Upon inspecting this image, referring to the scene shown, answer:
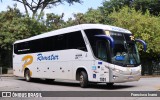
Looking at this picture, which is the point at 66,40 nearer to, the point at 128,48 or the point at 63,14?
the point at 128,48

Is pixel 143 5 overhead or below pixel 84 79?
overhead

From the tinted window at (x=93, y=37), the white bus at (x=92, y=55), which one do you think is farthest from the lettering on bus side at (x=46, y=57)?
the tinted window at (x=93, y=37)

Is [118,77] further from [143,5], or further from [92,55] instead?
[143,5]

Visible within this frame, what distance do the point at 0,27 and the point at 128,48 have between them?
2795 centimetres

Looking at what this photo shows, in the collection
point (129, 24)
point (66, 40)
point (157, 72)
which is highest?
point (129, 24)

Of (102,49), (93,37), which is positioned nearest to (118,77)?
(102,49)

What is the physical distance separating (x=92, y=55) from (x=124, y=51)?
1.76m

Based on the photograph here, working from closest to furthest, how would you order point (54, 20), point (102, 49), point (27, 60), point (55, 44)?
point (102, 49), point (55, 44), point (27, 60), point (54, 20)

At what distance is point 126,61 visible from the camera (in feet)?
62.0

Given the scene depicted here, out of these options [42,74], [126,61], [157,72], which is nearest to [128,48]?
[126,61]

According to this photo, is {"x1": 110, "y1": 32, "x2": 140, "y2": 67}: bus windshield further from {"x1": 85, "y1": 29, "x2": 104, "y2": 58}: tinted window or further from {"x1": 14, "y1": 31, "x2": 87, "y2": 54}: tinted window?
{"x1": 14, "y1": 31, "x2": 87, "y2": 54}: tinted window

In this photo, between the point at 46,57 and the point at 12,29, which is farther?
the point at 12,29

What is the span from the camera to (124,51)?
19047 millimetres

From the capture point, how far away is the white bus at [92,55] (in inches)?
730
